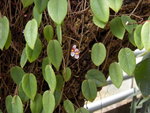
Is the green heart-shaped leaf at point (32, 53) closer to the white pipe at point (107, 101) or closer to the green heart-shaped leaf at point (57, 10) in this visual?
the green heart-shaped leaf at point (57, 10)

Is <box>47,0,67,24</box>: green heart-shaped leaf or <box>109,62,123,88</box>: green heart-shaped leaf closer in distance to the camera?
<box>47,0,67,24</box>: green heart-shaped leaf

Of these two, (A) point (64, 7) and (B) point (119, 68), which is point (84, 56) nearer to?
(B) point (119, 68)

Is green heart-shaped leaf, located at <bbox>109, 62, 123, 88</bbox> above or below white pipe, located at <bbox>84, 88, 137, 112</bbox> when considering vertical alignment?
above

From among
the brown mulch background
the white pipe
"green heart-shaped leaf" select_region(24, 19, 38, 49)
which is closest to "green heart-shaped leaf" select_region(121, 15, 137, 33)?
the brown mulch background

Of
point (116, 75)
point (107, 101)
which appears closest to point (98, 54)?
point (116, 75)

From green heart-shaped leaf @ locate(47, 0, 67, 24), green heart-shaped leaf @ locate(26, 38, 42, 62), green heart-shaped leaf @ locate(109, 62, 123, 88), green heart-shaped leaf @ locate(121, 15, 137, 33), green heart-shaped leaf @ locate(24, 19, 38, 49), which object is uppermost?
green heart-shaped leaf @ locate(47, 0, 67, 24)

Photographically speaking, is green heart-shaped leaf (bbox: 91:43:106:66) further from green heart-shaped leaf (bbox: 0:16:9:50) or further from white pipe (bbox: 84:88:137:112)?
white pipe (bbox: 84:88:137:112)

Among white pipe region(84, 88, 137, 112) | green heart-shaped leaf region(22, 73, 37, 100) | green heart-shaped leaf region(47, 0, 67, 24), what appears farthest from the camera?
white pipe region(84, 88, 137, 112)

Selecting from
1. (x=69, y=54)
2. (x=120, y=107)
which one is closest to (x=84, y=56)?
(x=69, y=54)
